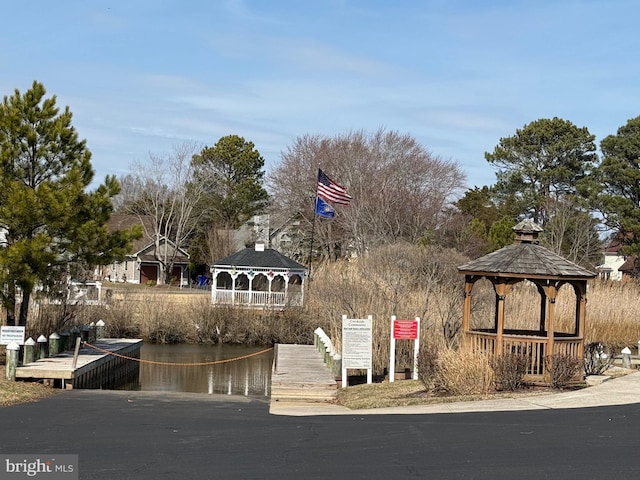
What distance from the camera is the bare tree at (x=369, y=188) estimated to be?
56.3m

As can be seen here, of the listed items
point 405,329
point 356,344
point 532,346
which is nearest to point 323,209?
point 356,344

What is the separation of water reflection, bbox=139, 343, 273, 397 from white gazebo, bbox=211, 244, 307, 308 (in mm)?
4627

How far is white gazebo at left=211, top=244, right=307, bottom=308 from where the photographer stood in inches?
1790

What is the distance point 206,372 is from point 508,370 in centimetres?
1560

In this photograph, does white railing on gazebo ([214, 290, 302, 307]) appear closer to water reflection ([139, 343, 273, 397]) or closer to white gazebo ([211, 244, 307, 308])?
white gazebo ([211, 244, 307, 308])

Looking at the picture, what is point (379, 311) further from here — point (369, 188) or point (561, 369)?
point (369, 188)

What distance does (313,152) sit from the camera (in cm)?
6259

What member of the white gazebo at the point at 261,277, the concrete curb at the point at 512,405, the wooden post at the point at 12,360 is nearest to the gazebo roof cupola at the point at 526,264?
the concrete curb at the point at 512,405

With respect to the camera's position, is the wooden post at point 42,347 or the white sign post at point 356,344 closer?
the white sign post at point 356,344

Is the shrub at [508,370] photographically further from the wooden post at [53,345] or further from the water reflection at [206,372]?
the wooden post at [53,345]

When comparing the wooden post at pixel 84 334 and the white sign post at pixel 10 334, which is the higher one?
the white sign post at pixel 10 334

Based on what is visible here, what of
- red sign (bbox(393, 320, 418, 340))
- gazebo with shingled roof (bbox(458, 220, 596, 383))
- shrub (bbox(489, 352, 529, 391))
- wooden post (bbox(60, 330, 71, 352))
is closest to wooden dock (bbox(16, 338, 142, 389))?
wooden post (bbox(60, 330, 71, 352))

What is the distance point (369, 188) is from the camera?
57.7 m

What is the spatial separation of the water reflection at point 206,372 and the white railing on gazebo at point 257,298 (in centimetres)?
413
